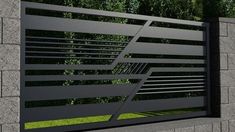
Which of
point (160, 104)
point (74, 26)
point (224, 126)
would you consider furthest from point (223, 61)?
point (74, 26)

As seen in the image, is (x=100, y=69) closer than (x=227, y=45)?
Yes

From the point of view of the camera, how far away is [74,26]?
4.34 m

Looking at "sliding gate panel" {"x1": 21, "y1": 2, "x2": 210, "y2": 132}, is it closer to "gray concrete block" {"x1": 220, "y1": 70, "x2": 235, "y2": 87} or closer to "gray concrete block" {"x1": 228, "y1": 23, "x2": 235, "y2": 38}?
"gray concrete block" {"x1": 220, "y1": 70, "x2": 235, "y2": 87}

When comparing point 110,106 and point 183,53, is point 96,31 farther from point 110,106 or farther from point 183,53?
point 183,53

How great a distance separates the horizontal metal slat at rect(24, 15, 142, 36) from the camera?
4052 millimetres

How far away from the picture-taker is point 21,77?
388 centimetres

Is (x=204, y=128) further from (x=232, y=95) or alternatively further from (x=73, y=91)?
(x=73, y=91)

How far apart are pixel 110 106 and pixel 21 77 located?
48.6 inches

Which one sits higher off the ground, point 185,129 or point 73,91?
point 73,91

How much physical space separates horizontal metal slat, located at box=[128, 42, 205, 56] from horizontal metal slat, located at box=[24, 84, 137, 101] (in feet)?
1.51

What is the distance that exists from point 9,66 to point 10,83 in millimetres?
159

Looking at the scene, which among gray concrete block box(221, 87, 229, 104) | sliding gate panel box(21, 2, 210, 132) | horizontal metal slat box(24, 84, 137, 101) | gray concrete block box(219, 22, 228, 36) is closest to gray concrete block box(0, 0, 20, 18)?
sliding gate panel box(21, 2, 210, 132)

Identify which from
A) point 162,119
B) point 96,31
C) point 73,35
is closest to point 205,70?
point 162,119

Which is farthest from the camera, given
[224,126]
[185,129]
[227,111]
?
[227,111]
